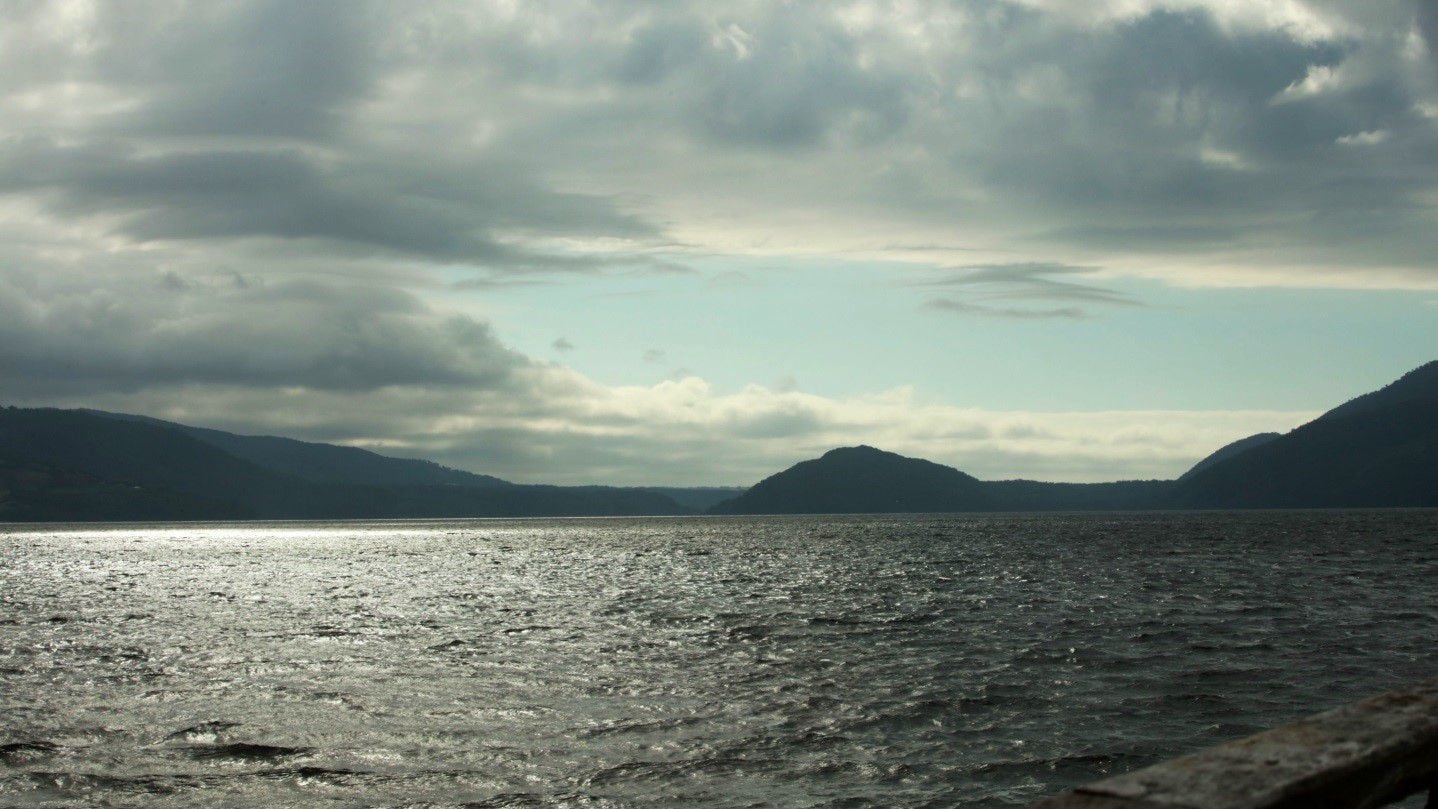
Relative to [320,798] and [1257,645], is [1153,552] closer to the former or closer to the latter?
[1257,645]

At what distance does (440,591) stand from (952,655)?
53.5 metres

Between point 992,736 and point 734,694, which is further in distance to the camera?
point 734,694

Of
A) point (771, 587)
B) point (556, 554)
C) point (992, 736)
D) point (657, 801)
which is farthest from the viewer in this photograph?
point (556, 554)

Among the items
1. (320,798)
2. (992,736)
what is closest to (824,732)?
(992,736)

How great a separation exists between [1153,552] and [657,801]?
11737 centimetres

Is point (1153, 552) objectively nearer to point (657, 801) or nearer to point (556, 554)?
point (556, 554)

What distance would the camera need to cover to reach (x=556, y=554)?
15938cm

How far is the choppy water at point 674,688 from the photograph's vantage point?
70.7 feet

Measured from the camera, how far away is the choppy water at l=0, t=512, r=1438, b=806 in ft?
70.7

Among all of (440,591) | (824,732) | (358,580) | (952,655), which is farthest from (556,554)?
(824,732)

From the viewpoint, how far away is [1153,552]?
12662cm

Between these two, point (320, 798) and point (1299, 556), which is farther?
point (1299, 556)

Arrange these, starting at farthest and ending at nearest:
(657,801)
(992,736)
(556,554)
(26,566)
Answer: (556,554) → (26,566) → (992,736) → (657,801)

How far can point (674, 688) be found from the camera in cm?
3225
